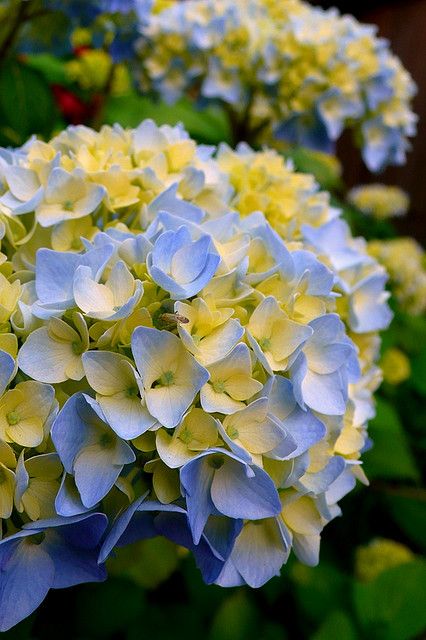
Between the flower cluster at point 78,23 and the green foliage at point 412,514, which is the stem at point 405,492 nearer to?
the green foliage at point 412,514

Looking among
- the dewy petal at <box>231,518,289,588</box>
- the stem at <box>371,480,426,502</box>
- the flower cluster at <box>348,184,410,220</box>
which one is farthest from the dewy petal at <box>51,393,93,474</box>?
the flower cluster at <box>348,184,410,220</box>

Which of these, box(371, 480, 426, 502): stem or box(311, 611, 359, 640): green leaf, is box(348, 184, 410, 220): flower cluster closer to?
box(371, 480, 426, 502): stem

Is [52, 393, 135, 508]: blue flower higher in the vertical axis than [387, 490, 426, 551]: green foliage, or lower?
higher

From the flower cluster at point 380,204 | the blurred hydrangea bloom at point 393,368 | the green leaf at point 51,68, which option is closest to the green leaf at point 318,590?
the blurred hydrangea bloom at point 393,368

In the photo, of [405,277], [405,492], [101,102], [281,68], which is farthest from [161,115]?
[405,492]

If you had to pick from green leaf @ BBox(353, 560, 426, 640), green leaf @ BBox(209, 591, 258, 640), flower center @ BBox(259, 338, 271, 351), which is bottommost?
green leaf @ BBox(209, 591, 258, 640)
